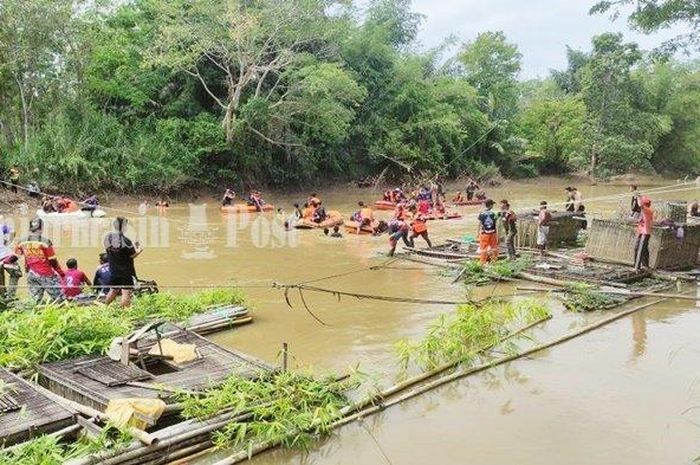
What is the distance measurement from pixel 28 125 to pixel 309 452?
25.2 meters

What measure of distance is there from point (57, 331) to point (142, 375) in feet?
4.47

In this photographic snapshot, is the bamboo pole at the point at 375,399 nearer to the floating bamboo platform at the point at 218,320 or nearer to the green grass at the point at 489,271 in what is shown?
the floating bamboo platform at the point at 218,320

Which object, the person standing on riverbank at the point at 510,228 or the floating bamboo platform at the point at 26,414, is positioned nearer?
the floating bamboo platform at the point at 26,414

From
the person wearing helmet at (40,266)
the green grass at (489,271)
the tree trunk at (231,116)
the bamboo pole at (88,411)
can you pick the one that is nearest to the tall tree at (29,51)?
the tree trunk at (231,116)

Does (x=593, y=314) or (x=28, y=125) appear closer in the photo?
(x=593, y=314)

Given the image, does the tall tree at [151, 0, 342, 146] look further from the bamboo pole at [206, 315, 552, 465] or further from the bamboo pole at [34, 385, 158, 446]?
the bamboo pole at [34, 385, 158, 446]

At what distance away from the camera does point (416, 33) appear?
41.8 metres

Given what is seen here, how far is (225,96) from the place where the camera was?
30.1 meters

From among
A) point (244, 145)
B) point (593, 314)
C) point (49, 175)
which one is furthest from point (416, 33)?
point (593, 314)

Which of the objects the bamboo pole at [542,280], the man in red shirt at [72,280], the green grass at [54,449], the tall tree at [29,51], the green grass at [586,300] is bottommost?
the green grass at [54,449]

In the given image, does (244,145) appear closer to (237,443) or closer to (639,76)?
(237,443)

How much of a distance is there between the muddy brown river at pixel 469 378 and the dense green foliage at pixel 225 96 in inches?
443

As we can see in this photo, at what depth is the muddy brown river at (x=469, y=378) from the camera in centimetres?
595

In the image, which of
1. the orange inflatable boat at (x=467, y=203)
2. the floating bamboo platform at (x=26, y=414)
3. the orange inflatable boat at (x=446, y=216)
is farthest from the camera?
the orange inflatable boat at (x=467, y=203)
